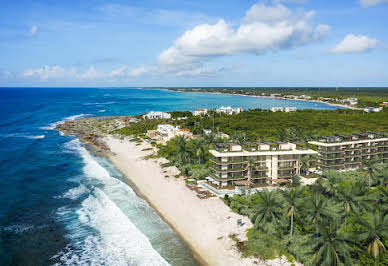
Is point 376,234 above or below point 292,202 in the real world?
below

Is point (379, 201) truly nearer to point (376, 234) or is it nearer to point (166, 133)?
point (376, 234)

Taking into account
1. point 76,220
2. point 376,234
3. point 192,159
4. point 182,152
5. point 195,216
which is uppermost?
point 182,152

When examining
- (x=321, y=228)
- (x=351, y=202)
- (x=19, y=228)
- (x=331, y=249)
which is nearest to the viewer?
(x=331, y=249)

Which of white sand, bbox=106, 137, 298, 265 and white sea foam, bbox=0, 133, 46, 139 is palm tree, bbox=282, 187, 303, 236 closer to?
white sand, bbox=106, 137, 298, 265

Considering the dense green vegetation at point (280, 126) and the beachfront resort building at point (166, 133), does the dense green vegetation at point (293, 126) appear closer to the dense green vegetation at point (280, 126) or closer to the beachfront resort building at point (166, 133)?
the dense green vegetation at point (280, 126)

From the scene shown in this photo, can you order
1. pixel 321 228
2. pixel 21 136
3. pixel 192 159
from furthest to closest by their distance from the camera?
pixel 21 136
pixel 192 159
pixel 321 228

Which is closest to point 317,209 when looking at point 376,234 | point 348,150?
point 376,234
